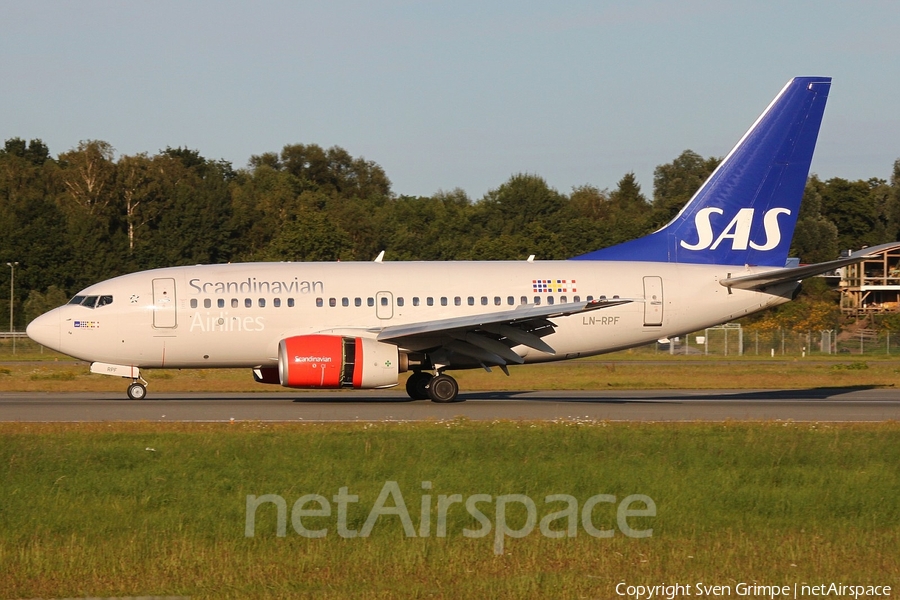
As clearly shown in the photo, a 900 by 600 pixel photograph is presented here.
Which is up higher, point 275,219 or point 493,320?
point 275,219

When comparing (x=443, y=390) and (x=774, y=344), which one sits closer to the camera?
(x=443, y=390)

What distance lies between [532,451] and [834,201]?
9553cm

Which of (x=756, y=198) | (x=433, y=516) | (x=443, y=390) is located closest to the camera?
(x=433, y=516)

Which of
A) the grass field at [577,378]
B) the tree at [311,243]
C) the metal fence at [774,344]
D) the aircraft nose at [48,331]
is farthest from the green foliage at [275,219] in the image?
the aircraft nose at [48,331]

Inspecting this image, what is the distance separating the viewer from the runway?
21.8m

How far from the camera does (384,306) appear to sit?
26078mm

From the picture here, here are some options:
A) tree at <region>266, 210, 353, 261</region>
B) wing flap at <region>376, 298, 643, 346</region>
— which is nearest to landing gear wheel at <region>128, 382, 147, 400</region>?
wing flap at <region>376, 298, 643, 346</region>

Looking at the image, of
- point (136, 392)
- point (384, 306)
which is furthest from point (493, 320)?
point (136, 392)

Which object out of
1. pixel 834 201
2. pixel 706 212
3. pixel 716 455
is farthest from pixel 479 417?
pixel 834 201

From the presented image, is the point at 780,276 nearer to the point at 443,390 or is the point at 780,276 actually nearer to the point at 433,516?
the point at 443,390

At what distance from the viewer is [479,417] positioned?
863 inches

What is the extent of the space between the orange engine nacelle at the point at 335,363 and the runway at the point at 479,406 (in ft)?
2.03

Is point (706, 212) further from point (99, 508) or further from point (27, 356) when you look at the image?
point (27, 356)

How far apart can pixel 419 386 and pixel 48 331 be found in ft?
28.7
